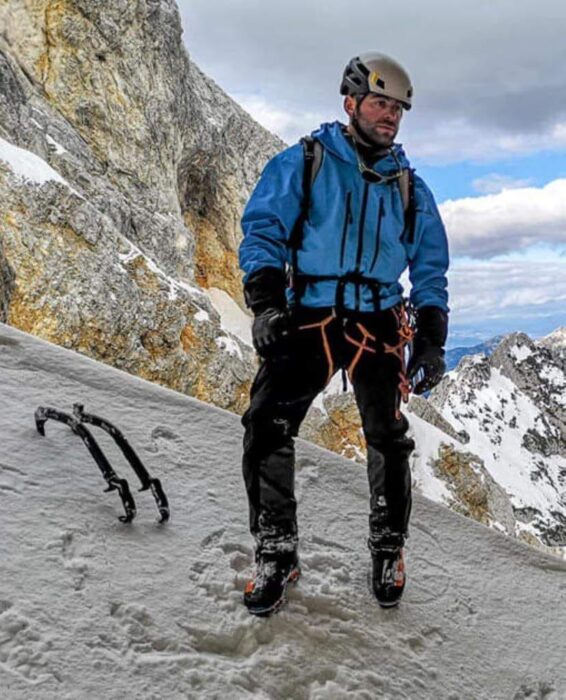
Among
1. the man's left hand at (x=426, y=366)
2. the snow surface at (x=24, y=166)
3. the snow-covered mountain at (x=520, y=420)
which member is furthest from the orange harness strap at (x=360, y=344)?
the snow-covered mountain at (x=520, y=420)

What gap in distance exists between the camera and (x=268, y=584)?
3.81m

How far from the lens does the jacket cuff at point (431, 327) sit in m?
4.13

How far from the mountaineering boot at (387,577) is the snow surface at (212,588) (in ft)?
0.24

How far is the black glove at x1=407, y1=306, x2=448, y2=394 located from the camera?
160 inches

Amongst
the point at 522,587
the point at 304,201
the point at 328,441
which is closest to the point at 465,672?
the point at 522,587

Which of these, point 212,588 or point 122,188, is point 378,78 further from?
point 122,188

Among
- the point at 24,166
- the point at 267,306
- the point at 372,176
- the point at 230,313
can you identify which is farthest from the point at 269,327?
the point at 230,313

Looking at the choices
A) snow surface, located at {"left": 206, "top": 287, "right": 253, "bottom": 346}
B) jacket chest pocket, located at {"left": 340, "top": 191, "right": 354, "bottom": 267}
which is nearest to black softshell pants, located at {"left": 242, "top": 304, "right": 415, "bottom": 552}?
jacket chest pocket, located at {"left": 340, "top": 191, "right": 354, "bottom": 267}

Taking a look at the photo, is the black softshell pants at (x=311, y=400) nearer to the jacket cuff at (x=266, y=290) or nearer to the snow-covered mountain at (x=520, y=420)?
the jacket cuff at (x=266, y=290)

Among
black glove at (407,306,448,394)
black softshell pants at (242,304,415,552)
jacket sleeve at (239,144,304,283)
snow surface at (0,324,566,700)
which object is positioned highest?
jacket sleeve at (239,144,304,283)

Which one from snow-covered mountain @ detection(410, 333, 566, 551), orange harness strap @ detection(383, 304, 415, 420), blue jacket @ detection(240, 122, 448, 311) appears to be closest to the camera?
blue jacket @ detection(240, 122, 448, 311)

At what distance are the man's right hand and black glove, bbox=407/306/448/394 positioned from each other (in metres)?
0.86

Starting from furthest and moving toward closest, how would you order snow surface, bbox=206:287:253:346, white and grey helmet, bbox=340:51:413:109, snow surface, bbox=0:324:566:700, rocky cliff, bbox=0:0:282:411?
snow surface, bbox=206:287:253:346 < rocky cliff, bbox=0:0:282:411 < white and grey helmet, bbox=340:51:413:109 < snow surface, bbox=0:324:566:700

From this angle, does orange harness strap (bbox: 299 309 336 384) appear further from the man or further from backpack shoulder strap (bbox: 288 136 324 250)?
backpack shoulder strap (bbox: 288 136 324 250)
